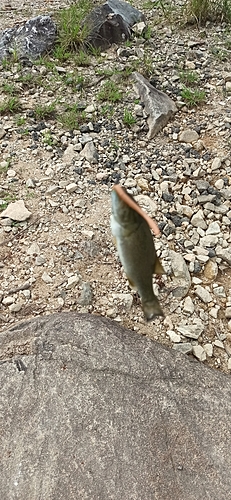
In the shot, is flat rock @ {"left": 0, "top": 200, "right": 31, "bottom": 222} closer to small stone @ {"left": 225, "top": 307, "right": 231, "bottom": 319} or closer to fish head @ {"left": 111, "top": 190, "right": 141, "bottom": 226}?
small stone @ {"left": 225, "top": 307, "right": 231, "bottom": 319}

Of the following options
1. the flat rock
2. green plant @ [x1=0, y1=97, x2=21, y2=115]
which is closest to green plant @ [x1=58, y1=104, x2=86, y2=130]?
green plant @ [x1=0, y1=97, x2=21, y2=115]

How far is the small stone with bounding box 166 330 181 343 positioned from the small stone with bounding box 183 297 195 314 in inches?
6.9

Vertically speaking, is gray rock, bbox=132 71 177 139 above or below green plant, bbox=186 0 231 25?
below

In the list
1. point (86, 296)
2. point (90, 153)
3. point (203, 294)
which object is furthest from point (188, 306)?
point (90, 153)

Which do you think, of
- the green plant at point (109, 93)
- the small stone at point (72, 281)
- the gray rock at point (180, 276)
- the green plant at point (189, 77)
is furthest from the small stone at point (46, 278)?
the green plant at point (189, 77)

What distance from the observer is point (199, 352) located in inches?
117

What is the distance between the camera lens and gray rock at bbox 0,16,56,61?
5105 mm

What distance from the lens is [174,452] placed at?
84.4 inches

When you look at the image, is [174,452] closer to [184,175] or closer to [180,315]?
[180,315]

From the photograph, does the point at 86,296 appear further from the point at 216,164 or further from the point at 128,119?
the point at 128,119

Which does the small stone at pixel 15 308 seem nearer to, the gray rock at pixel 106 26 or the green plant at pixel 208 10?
the gray rock at pixel 106 26

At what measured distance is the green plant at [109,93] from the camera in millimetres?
4582

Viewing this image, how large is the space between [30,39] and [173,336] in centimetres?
338

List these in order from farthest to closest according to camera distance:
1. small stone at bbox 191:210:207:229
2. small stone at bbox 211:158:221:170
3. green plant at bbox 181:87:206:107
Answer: green plant at bbox 181:87:206:107 → small stone at bbox 211:158:221:170 → small stone at bbox 191:210:207:229
